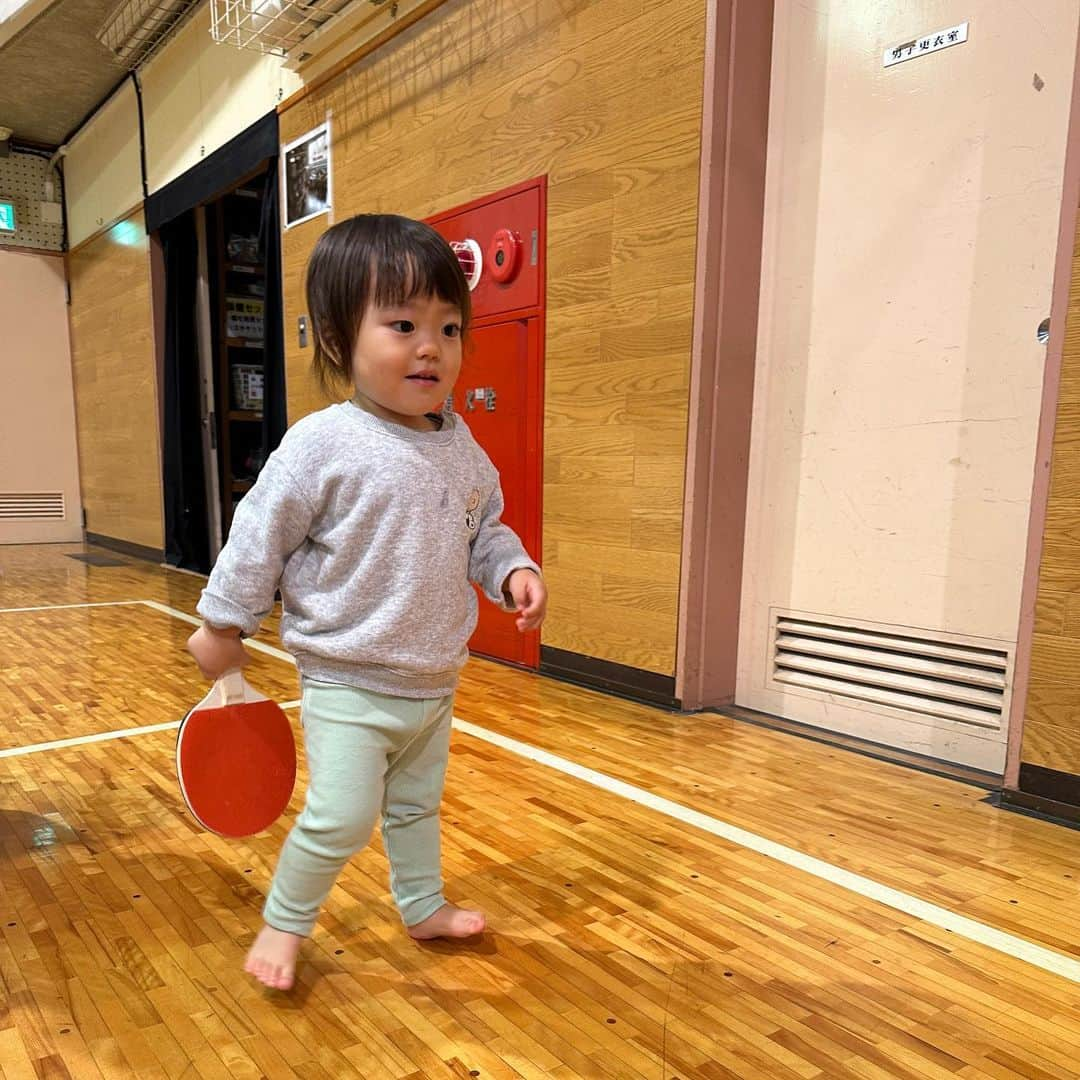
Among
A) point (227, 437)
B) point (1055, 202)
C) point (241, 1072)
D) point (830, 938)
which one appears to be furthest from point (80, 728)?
point (227, 437)

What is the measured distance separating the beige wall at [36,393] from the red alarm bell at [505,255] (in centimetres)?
525

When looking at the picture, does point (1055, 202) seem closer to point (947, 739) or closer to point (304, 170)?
point (947, 739)

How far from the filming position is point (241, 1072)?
856 millimetres

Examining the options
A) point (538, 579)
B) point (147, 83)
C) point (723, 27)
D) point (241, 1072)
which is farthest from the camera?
point (147, 83)

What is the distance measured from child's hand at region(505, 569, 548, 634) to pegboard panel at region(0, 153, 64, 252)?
6902mm

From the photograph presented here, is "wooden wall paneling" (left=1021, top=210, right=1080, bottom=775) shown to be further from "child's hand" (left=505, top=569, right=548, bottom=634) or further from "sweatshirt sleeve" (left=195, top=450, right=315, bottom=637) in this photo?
"sweatshirt sleeve" (left=195, top=450, right=315, bottom=637)

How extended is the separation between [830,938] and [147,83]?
18.8 ft

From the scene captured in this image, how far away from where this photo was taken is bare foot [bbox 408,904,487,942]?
3.61 feet

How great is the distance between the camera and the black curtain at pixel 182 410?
15.9 ft

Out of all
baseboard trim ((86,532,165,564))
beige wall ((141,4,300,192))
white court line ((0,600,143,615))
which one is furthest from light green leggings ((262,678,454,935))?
baseboard trim ((86,532,165,564))

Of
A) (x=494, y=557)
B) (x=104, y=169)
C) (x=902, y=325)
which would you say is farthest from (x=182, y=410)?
(x=494, y=557)

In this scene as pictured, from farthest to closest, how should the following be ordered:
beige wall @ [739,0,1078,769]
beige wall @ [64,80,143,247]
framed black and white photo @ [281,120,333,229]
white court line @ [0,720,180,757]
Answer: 1. beige wall @ [64,80,143,247]
2. framed black and white photo @ [281,120,333,229]
3. white court line @ [0,720,180,757]
4. beige wall @ [739,0,1078,769]

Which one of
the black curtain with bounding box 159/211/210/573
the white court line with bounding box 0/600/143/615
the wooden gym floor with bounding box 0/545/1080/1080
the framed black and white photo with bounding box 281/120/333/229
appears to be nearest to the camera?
the wooden gym floor with bounding box 0/545/1080/1080

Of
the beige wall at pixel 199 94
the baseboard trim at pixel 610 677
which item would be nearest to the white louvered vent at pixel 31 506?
the beige wall at pixel 199 94
